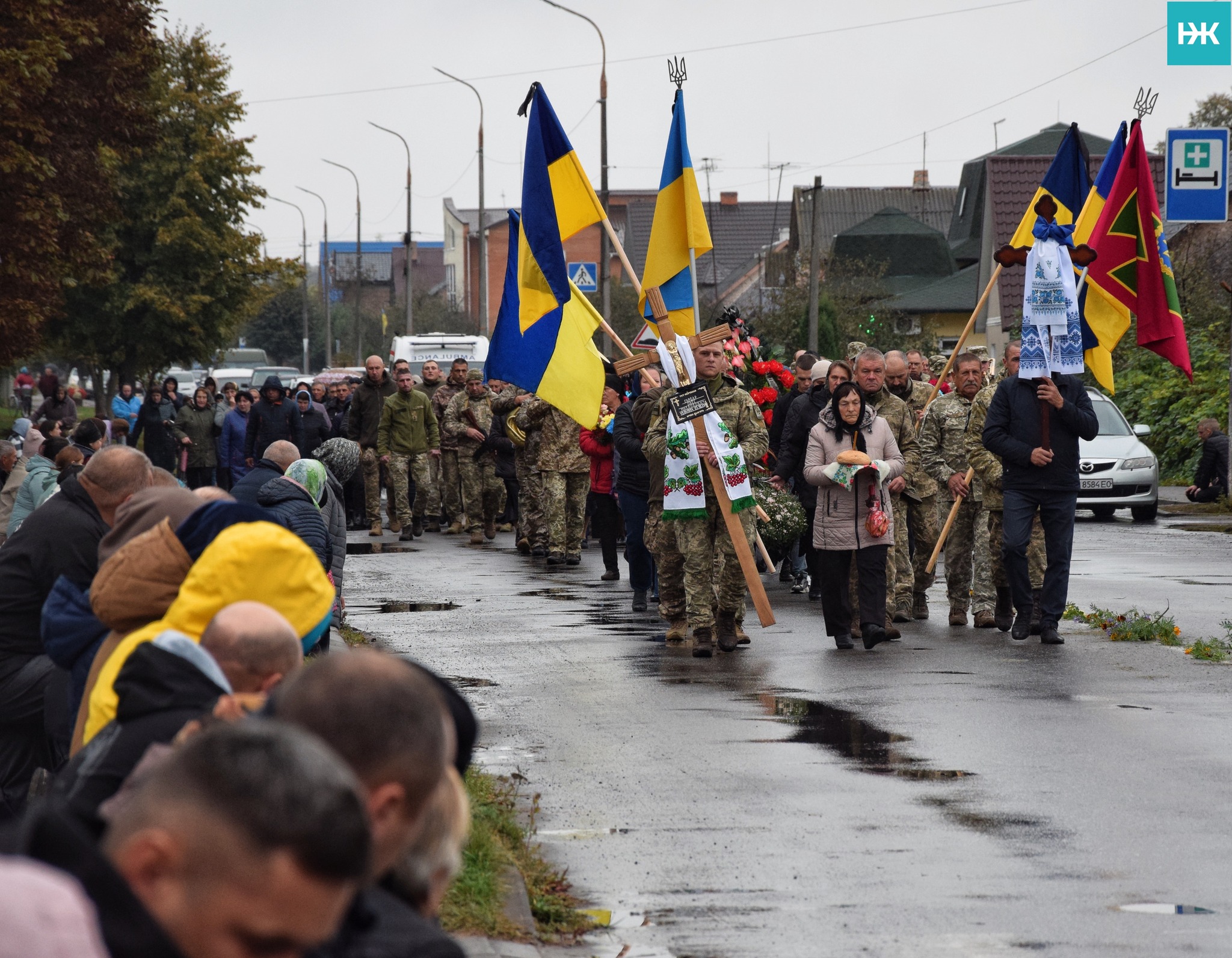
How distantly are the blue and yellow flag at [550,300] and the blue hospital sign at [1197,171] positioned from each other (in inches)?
417

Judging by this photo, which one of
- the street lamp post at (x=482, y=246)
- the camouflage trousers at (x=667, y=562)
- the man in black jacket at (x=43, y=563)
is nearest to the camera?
the man in black jacket at (x=43, y=563)

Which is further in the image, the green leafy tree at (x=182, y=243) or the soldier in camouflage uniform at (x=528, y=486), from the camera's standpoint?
the green leafy tree at (x=182, y=243)

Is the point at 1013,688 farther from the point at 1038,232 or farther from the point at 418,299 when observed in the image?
the point at 418,299

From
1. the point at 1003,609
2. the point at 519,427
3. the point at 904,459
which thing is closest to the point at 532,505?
the point at 519,427

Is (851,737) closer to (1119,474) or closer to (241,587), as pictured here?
(241,587)

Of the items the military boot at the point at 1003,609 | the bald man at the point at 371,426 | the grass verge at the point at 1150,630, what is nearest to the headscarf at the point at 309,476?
the military boot at the point at 1003,609

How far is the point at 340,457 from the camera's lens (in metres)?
13.6

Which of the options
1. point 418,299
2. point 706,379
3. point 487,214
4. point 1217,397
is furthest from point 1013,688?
point 487,214

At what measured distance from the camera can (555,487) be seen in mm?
18969

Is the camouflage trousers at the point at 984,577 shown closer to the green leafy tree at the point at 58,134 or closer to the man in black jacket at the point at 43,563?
the man in black jacket at the point at 43,563

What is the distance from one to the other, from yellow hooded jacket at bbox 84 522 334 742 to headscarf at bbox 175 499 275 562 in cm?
22

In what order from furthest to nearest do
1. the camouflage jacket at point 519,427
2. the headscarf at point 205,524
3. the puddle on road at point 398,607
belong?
the camouflage jacket at point 519,427 < the puddle on road at point 398,607 < the headscarf at point 205,524

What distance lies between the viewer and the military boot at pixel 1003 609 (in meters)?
13.0

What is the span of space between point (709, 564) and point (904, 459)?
195cm
